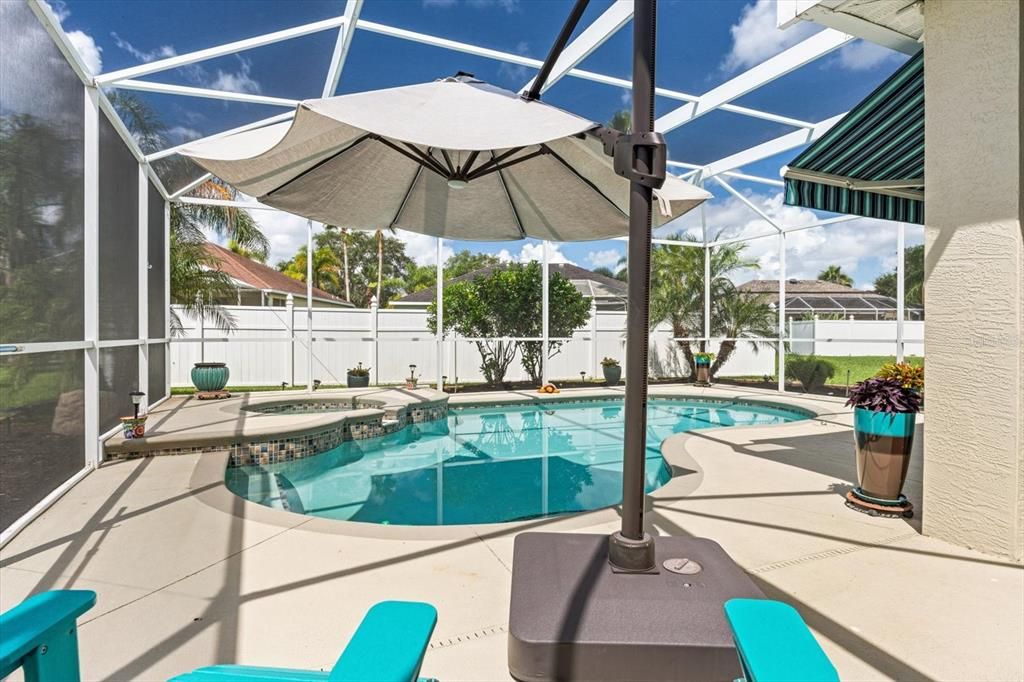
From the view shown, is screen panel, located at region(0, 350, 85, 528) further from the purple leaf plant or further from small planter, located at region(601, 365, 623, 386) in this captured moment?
small planter, located at region(601, 365, 623, 386)

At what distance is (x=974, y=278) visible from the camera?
2.93m

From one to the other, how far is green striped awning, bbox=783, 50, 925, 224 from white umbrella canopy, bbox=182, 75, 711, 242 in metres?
1.85

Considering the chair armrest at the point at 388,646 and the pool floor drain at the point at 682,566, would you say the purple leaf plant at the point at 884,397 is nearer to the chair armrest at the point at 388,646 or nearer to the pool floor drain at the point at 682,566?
the pool floor drain at the point at 682,566

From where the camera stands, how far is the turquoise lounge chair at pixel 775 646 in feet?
2.76

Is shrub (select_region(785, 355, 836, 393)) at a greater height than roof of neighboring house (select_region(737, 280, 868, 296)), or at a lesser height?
lesser

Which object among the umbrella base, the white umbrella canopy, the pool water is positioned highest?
the white umbrella canopy

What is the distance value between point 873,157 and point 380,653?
518 cm

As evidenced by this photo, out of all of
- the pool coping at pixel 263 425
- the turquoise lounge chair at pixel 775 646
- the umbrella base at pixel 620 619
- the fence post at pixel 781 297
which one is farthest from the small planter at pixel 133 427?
the fence post at pixel 781 297

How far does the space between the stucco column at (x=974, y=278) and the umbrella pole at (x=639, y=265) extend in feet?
8.02

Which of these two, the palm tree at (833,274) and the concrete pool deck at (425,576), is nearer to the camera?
the concrete pool deck at (425,576)

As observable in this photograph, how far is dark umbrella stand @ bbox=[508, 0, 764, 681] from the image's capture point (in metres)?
1.38

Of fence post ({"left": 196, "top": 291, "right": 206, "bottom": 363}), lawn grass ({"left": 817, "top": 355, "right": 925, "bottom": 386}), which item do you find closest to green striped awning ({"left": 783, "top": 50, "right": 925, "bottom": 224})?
lawn grass ({"left": 817, "top": 355, "right": 925, "bottom": 386})

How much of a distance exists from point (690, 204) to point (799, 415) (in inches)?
321

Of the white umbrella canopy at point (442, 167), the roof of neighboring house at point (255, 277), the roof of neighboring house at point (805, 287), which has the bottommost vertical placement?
the white umbrella canopy at point (442, 167)
